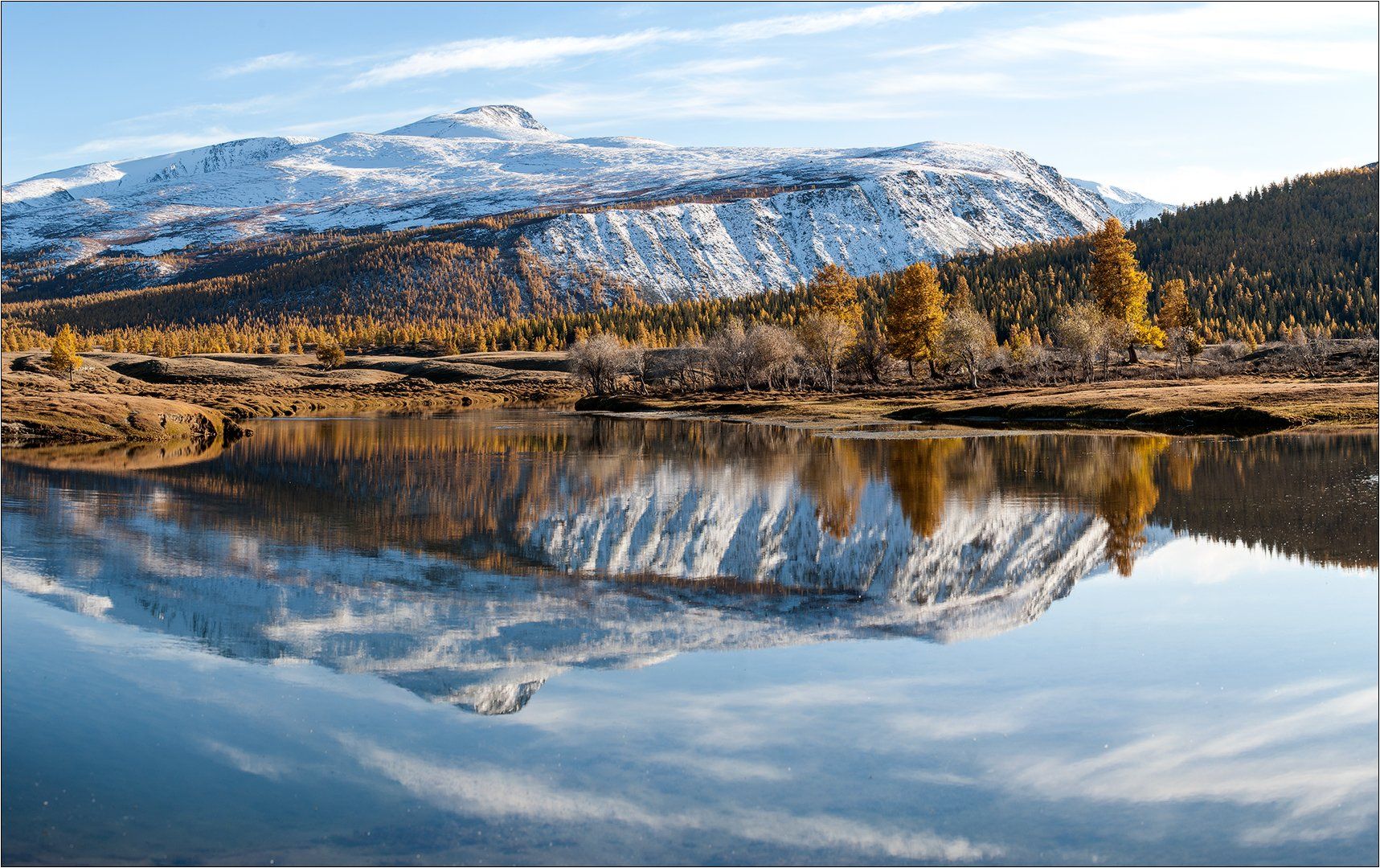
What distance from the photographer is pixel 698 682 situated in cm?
1512

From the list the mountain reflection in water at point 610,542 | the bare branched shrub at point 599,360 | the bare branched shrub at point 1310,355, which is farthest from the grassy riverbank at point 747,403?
the mountain reflection in water at point 610,542

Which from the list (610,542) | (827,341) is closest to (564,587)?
(610,542)

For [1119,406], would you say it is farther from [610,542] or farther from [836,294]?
[836,294]

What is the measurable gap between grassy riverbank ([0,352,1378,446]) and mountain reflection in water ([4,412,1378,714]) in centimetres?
1634

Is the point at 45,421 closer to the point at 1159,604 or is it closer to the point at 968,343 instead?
the point at 1159,604

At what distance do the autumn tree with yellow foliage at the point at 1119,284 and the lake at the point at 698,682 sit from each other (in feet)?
294

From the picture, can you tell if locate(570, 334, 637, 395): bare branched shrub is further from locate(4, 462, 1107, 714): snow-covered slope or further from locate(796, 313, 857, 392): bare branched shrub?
locate(4, 462, 1107, 714): snow-covered slope

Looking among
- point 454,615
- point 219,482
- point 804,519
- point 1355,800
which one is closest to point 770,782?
point 1355,800

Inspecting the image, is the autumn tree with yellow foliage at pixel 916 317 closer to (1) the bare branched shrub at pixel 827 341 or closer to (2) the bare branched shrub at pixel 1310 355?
(1) the bare branched shrub at pixel 827 341

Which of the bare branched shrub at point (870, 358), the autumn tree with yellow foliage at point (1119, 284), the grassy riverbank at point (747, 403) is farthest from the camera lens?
the bare branched shrub at point (870, 358)

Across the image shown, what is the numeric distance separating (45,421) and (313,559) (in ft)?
171

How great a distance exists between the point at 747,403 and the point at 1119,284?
4327 centimetres

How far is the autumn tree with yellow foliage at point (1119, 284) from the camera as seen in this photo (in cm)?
11719

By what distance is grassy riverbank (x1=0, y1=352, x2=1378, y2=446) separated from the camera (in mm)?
65438
